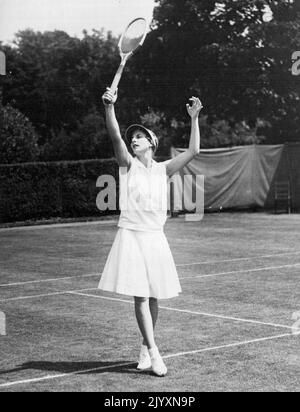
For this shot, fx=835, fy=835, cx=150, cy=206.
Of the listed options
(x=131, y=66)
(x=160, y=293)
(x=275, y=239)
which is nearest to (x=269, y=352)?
(x=160, y=293)

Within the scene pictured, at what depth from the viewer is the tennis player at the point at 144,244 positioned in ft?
24.0

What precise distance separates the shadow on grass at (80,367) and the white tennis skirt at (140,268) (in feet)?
2.49

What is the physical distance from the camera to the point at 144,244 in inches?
291

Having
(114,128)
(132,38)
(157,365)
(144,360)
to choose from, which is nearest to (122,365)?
(144,360)

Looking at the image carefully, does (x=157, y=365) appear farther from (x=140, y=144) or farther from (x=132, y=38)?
(x=132, y=38)

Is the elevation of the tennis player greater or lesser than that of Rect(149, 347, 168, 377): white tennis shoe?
greater

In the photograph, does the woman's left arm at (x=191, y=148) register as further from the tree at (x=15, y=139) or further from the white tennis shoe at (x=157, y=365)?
the tree at (x=15, y=139)

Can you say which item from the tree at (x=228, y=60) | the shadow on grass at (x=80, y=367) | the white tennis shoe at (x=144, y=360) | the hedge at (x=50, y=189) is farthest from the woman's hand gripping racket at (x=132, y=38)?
the tree at (x=228, y=60)

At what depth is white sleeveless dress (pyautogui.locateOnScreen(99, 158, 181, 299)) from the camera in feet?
24.0

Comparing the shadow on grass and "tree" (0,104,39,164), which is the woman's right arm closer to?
the shadow on grass

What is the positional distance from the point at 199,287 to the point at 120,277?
17.4 feet

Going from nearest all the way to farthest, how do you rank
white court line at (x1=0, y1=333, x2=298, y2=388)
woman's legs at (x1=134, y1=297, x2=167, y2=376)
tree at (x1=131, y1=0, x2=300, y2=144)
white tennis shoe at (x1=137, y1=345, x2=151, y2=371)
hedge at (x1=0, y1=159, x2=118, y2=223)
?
white court line at (x1=0, y1=333, x2=298, y2=388), woman's legs at (x1=134, y1=297, x2=167, y2=376), white tennis shoe at (x1=137, y1=345, x2=151, y2=371), hedge at (x1=0, y1=159, x2=118, y2=223), tree at (x1=131, y1=0, x2=300, y2=144)

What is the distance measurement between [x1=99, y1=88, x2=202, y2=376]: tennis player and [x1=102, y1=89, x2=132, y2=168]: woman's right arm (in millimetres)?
12

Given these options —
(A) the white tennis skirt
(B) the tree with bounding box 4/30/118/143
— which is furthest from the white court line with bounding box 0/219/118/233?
(B) the tree with bounding box 4/30/118/143
